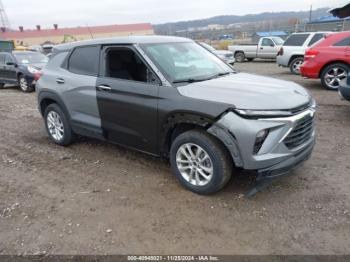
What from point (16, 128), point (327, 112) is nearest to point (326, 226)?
point (327, 112)

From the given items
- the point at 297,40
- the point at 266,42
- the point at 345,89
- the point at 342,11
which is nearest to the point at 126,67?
the point at 345,89

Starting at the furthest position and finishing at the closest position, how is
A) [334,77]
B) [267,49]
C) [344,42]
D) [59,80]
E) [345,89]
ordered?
[267,49], [334,77], [344,42], [345,89], [59,80]

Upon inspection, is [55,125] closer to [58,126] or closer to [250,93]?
[58,126]

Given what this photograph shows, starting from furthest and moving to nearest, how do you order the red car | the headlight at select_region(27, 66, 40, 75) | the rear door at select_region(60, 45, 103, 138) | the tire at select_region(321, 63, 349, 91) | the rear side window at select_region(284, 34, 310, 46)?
the rear side window at select_region(284, 34, 310, 46) < the headlight at select_region(27, 66, 40, 75) < the tire at select_region(321, 63, 349, 91) < the red car < the rear door at select_region(60, 45, 103, 138)

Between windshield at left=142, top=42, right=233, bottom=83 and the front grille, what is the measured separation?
1274 millimetres

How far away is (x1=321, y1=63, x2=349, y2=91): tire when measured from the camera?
31.5 ft

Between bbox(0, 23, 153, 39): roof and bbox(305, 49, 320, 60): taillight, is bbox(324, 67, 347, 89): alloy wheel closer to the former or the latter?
bbox(305, 49, 320, 60): taillight

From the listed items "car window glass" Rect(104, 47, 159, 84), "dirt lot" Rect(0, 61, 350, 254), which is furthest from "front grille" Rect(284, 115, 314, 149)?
"car window glass" Rect(104, 47, 159, 84)

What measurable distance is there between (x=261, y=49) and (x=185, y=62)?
1890 centimetres

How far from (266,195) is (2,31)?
7471 cm

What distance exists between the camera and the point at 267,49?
2183cm

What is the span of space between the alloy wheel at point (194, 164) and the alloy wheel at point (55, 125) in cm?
263

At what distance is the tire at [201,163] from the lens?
3.65 meters

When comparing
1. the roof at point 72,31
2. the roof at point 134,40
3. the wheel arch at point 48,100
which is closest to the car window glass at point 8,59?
the wheel arch at point 48,100
